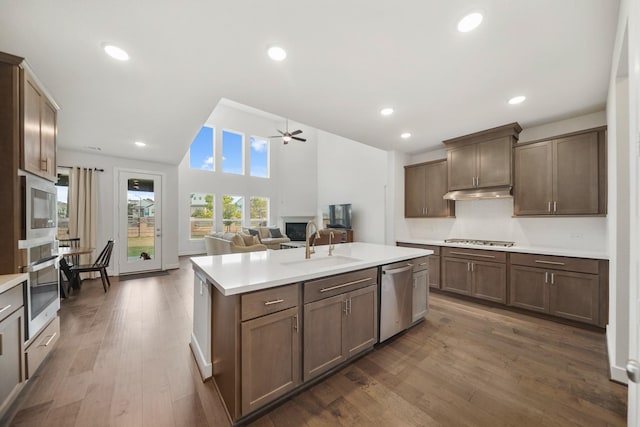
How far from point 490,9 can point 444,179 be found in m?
3.04

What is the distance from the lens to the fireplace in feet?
29.8

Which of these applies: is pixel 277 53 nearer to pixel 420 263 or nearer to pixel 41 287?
pixel 420 263

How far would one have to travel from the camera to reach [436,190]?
4.42 meters

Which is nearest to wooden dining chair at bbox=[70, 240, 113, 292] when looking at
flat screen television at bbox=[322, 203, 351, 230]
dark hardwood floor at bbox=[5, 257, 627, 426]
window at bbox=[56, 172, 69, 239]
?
window at bbox=[56, 172, 69, 239]

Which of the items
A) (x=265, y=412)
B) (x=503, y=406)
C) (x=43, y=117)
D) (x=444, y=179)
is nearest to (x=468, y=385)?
(x=503, y=406)

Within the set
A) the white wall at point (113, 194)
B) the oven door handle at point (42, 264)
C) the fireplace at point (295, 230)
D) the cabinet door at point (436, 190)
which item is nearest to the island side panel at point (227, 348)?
the oven door handle at point (42, 264)

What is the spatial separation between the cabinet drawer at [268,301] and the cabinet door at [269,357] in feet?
0.12

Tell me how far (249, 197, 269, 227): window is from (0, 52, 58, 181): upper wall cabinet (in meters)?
7.75

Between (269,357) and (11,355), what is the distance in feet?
5.44

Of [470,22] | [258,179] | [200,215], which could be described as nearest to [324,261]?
[470,22]

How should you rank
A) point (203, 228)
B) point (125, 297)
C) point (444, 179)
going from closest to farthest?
point (125, 297), point (444, 179), point (203, 228)

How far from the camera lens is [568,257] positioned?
2895mm

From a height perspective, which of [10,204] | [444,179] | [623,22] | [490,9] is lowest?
[10,204]

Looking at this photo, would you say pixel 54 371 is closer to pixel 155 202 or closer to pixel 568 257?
pixel 155 202
